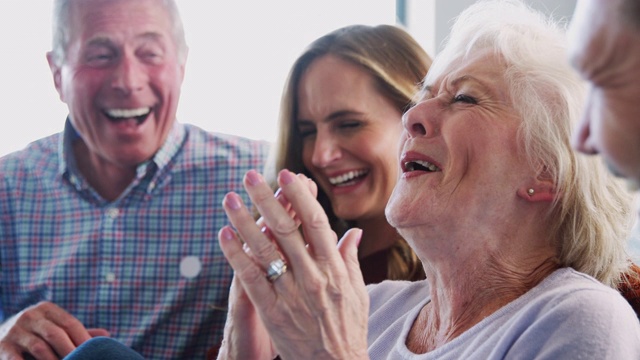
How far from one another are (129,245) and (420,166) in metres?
0.83

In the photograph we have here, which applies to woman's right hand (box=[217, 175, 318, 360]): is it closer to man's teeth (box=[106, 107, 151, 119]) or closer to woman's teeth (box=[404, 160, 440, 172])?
woman's teeth (box=[404, 160, 440, 172])

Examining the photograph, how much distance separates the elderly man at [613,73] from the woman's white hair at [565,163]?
1.72ft

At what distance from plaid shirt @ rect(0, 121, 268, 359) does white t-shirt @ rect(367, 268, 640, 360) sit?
0.70 m

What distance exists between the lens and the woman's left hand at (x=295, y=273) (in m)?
0.90

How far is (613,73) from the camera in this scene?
1.56 feet

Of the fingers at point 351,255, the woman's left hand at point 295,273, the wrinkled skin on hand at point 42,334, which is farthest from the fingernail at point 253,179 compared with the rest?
the wrinkled skin on hand at point 42,334

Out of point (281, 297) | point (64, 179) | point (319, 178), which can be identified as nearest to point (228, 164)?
point (319, 178)

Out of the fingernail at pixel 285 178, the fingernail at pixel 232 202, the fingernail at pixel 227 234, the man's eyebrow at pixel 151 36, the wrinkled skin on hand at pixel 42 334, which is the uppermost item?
the man's eyebrow at pixel 151 36

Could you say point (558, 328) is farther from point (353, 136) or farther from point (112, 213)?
point (112, 213)

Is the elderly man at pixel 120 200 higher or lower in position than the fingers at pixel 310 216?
lower

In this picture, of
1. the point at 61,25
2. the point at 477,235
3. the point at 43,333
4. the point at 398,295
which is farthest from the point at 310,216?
the point at 61,25

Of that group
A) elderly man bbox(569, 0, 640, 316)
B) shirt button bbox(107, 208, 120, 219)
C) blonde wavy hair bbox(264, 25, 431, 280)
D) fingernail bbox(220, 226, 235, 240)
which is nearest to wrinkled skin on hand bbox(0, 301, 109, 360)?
shirt button bbox(107, 208, 120, 219)

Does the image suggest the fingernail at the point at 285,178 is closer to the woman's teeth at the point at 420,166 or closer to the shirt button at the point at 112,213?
the woman's teeth at the point at 420,166

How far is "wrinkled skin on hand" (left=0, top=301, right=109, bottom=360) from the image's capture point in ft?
5.04
